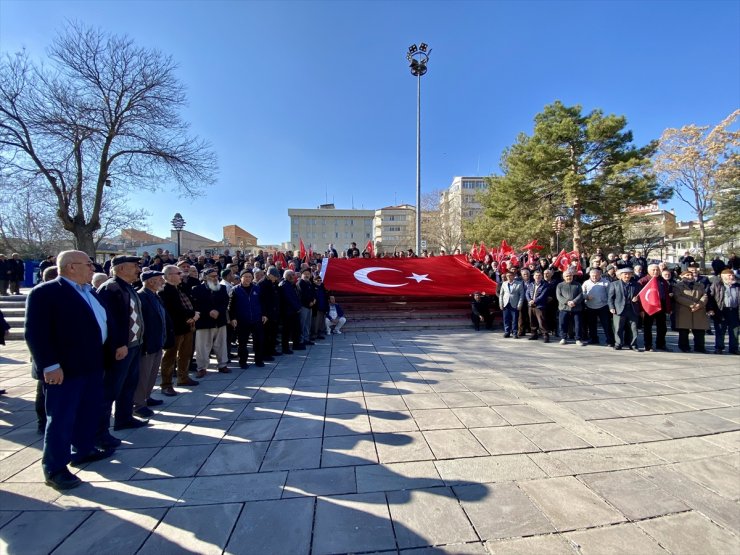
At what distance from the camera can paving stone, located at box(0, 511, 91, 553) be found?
2.00 meters

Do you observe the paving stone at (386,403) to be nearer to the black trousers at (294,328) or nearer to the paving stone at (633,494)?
the paving stone at (633,494)

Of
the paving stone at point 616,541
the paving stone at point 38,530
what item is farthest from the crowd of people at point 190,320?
the paving stone at point 616,541

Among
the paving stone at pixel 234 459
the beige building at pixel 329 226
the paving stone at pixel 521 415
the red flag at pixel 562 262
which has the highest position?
the beige building at pixel 329 226

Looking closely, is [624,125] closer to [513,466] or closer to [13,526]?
[513,466]

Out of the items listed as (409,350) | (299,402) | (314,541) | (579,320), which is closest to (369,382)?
(299,402)

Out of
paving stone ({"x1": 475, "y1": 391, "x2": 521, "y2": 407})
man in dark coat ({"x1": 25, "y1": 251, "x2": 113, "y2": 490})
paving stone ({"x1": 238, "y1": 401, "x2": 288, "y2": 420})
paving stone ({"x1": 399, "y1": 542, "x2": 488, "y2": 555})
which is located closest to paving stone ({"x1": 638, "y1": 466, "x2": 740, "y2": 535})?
paving stone ({"x1": 475, "y1": 391, "x2": 521, "y2": 407})

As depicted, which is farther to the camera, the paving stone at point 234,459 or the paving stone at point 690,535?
the paving stone at point 234,459

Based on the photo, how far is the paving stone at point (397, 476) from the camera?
99.6 inches

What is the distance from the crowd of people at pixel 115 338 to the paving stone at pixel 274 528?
5.32 feet

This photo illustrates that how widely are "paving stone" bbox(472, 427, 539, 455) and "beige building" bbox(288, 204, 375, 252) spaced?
6495 centimetres

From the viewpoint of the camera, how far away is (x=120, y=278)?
3.70 metres

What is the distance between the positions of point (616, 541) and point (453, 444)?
136 centimetres

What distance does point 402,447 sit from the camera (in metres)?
3.11

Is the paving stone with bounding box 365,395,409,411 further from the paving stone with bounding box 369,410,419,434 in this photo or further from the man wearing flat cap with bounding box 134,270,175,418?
the man wearing flat cap with bounding box 134,270,175,418
